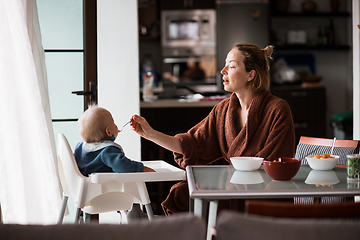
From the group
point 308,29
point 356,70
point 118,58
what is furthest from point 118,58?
point 308,29

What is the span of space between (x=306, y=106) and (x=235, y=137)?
3.99 m

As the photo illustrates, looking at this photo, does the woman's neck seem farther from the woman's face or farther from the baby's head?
the baby's head

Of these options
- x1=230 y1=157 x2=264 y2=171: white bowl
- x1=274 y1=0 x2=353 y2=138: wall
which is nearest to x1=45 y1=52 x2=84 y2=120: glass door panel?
x1=230 y1=157 x2=264 y2=171: white bowl

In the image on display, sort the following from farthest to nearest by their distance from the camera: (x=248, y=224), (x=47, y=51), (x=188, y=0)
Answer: (x=188, y=0) → (x=47, y=51) → (x=248, y=224)

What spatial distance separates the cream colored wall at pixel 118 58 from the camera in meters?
2.51

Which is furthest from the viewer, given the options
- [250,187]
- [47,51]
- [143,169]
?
[47,51]

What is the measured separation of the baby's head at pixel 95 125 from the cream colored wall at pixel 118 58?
0.78 metres

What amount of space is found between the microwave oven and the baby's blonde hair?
4153 mm

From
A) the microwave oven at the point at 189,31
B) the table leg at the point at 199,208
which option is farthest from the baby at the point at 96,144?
the microwave oven at the point at 189,31

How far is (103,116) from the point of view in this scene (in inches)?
69.8

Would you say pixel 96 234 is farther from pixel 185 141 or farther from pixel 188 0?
pixel 188 0

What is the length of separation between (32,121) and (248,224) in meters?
1.56

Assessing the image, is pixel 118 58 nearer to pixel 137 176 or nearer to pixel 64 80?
pixel 64 80

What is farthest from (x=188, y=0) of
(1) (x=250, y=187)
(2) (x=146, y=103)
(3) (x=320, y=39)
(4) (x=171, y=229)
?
(4) (x=171, y=229)
